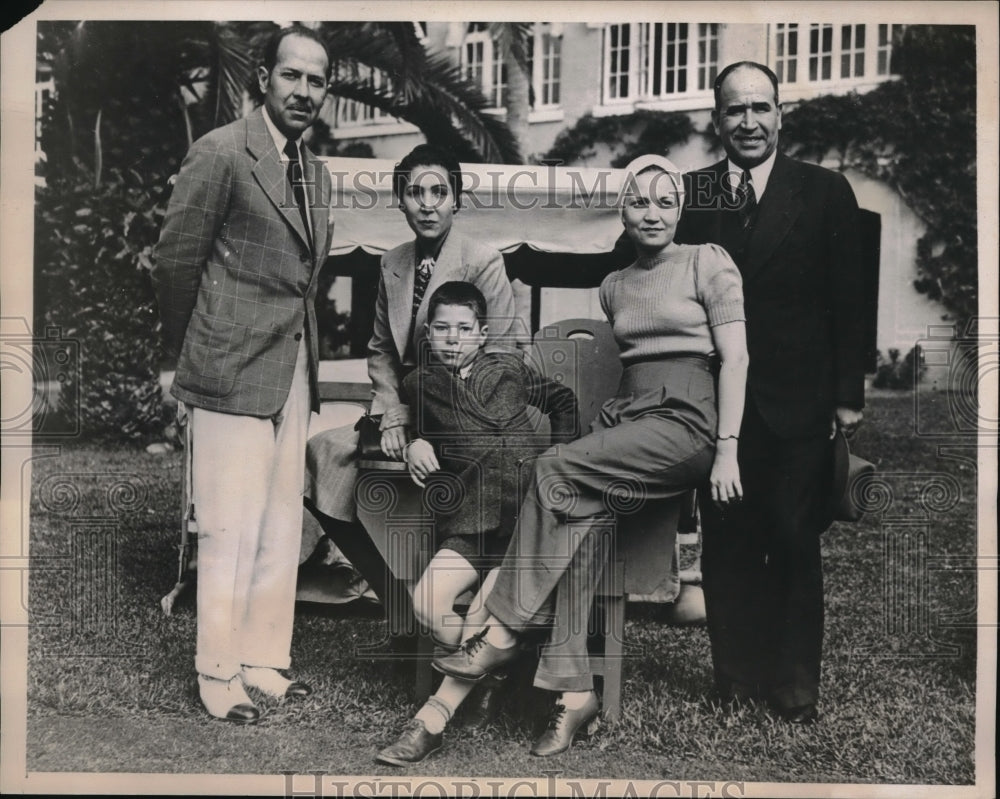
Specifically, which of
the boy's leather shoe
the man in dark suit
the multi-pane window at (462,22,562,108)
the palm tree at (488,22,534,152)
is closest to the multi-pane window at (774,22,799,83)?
the man in dark suit

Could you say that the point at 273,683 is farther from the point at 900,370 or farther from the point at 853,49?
the point at 853,49

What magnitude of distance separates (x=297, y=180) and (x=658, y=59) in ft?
5.88

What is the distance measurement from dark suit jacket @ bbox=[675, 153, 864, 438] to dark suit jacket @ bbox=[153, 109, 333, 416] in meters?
1.77

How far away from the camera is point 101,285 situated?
4.94m

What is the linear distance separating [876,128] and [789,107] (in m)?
0.44

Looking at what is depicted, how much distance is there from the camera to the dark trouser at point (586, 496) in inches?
166

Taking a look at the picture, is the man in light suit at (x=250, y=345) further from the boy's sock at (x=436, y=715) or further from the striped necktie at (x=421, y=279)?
the boy's sock at (x=436, y=715)

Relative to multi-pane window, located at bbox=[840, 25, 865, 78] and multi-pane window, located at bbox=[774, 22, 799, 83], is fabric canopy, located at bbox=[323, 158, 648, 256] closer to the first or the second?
multi-pane window, located at bbox=[774, 22, 799, 83]

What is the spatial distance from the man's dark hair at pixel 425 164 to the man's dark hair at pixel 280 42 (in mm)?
547

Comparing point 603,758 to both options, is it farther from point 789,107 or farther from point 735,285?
point 789,107

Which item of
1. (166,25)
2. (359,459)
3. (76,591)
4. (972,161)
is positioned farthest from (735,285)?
(76,591)

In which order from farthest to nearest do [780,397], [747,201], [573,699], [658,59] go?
1. [658,59]
2. [747,201]
3. [780,397]
4. [573,699]

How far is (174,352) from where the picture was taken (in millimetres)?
4699

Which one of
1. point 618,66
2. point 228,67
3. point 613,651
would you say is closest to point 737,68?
point 618,66
